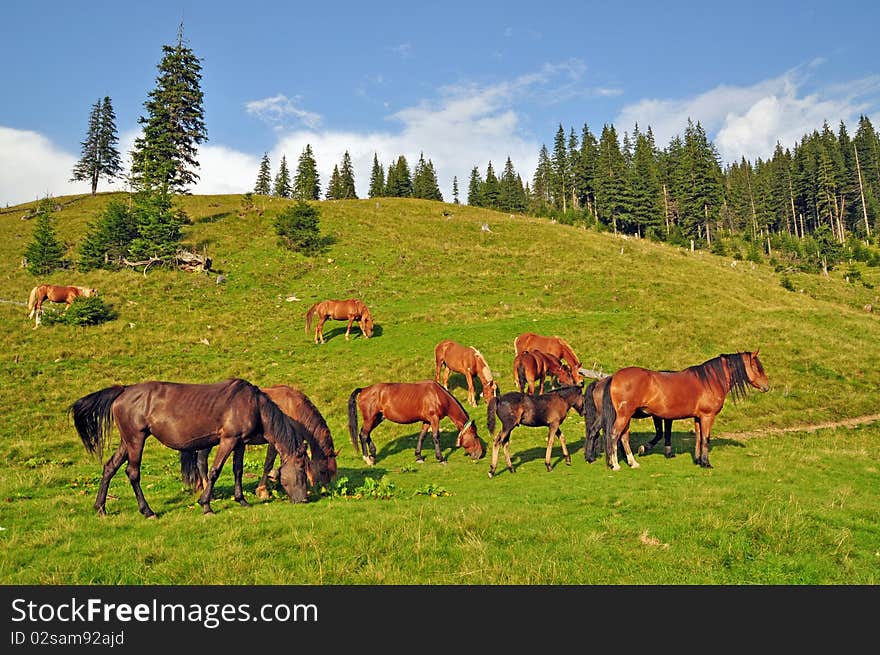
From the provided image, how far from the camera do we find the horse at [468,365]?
66.1ft

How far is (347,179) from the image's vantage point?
335 ft

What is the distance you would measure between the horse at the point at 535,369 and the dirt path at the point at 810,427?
6.17 meters

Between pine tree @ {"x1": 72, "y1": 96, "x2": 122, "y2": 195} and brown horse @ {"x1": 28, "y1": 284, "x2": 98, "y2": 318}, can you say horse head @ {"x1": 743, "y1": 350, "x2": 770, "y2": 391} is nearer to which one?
brown horse @ {"x1": 28, "y1": 284, "x2": 98, "y2": 318}

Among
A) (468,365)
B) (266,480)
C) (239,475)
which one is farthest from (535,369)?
(239,475)

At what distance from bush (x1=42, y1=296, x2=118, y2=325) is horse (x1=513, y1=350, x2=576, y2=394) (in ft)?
86.9

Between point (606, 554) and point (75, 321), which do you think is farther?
point (75, 321)

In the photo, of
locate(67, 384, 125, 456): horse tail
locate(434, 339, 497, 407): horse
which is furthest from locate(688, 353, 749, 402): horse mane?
locate(67, 384, 125, 456): horse tail

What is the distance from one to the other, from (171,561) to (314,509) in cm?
308

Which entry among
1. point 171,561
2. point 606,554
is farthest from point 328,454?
point 606,554

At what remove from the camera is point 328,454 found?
11398 mm

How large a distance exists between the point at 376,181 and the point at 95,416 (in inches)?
4322

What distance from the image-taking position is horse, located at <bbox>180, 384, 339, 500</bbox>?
10.7 meters

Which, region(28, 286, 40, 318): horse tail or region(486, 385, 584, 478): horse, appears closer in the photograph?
region(486, 385, 584, 478): horse
